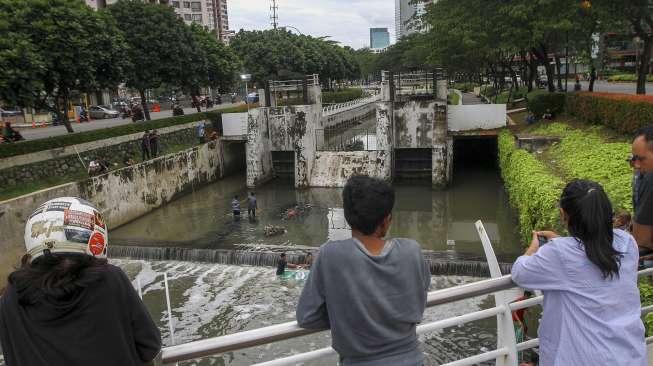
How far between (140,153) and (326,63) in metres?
31.5

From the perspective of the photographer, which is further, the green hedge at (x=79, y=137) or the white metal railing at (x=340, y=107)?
the white metal railing at (x=340, y=107)

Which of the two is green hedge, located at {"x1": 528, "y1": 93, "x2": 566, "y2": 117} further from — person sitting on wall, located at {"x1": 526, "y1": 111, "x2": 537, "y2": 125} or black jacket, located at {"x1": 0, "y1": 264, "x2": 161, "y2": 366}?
black jacket, located at {"x1": 0, "y1": 264, "x2": 161, "y2": 366}

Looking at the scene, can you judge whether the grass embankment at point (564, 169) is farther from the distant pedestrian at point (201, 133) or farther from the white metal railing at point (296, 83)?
the distant pedestrian at point (201, 133)

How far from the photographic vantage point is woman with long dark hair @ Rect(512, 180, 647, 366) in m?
2.03

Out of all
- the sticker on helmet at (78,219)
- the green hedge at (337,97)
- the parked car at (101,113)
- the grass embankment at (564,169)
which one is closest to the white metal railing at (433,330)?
the sticker on helmet at (78,219)

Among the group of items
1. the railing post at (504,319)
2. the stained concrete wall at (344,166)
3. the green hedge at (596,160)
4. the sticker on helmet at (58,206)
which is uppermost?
the sticker on helmet at (58,206)

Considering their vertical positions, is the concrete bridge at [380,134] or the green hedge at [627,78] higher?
the green hedge at [627,78]

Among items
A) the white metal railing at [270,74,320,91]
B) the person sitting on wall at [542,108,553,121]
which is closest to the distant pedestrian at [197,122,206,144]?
the white metal railing at [270,74,320,91]

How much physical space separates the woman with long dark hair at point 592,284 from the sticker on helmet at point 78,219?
5.80ft

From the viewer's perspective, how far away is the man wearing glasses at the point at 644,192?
286 cm

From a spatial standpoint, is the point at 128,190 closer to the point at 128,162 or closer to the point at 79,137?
the point at 128,162

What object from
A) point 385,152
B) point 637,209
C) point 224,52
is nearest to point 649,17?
point 385,152

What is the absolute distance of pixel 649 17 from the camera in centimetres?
1581

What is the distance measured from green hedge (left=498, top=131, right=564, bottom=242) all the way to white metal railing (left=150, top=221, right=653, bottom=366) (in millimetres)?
5301
